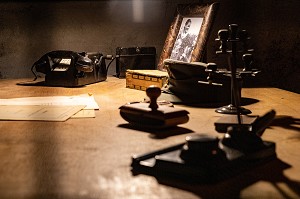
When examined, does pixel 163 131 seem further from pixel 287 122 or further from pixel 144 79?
pixel 144 79

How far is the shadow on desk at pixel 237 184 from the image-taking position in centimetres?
89

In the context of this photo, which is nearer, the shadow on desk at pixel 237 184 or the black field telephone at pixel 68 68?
the shadow on desk at pixel 237 184

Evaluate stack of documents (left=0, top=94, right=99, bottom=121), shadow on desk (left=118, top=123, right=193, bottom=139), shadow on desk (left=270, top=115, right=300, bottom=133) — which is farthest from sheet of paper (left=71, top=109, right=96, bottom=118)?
shadow on desk (left=270, top=115, right=300, bottom=133)

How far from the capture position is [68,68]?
253cm

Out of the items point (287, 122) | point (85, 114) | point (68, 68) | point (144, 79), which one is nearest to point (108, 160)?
point (85, 114)

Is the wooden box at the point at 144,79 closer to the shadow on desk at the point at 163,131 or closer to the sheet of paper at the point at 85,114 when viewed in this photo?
the sheet of paper at the point at 85,114

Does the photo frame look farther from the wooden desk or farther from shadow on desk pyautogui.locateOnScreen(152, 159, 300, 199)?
shadow on desk pyautogui.locateOnScreen(152, 159, 300, 199)

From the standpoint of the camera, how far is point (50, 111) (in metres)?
1.79

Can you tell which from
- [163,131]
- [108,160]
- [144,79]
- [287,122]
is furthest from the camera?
[144,79]

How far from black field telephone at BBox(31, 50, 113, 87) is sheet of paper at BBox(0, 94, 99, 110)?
395mm

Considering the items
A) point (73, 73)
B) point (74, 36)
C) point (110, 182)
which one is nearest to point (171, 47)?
point (73, 73)

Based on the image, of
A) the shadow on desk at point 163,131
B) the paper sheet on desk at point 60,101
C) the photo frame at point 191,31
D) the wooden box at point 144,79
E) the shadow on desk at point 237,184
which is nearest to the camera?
the shadow on desk at point 237,184

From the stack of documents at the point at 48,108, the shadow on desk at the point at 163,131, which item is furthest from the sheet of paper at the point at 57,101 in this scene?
the shadow on desk at the point at 163,131

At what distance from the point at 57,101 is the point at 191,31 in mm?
921
